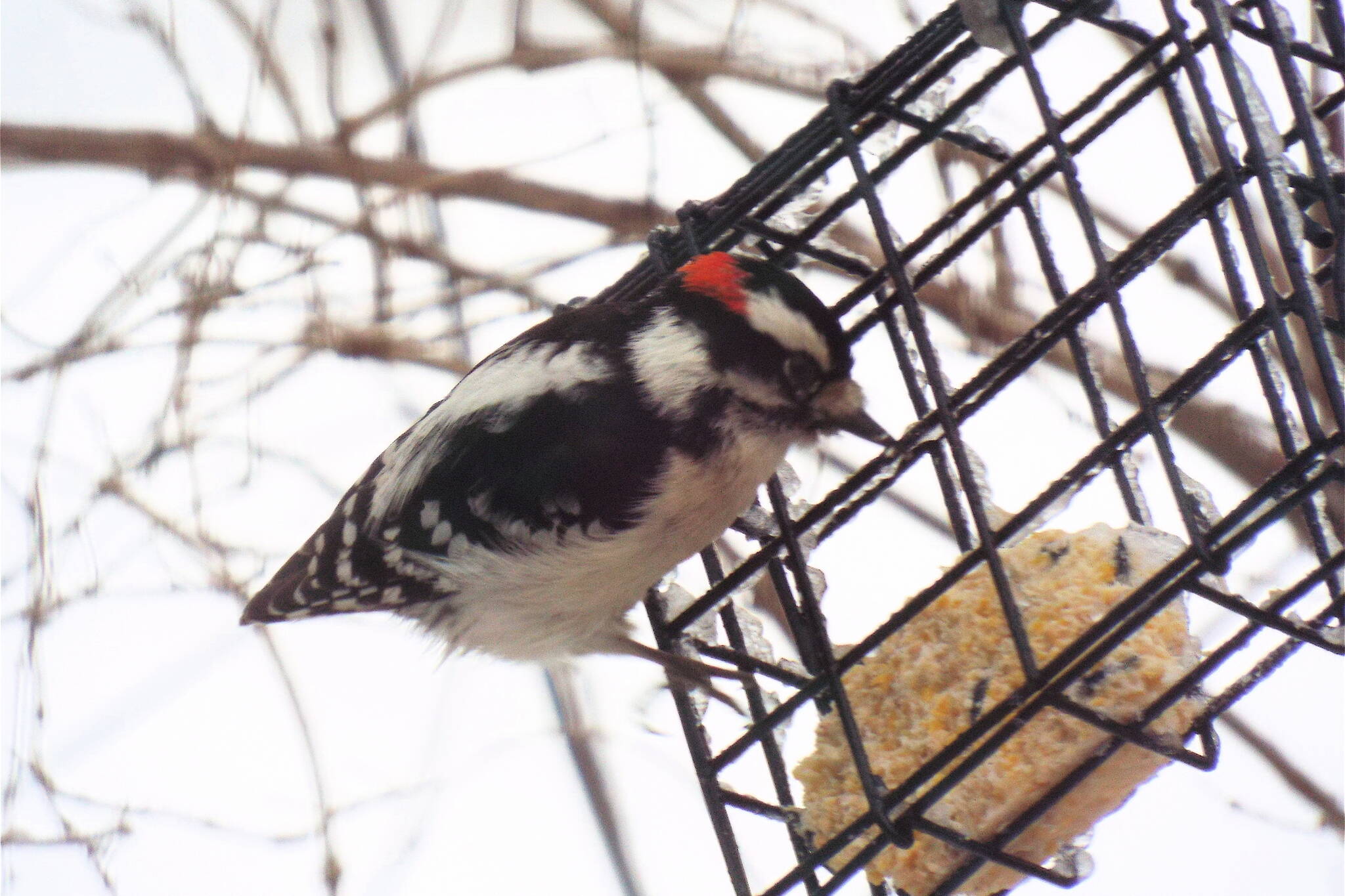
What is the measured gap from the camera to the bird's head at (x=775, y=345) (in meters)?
1.69

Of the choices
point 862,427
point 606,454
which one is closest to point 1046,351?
point 862,427

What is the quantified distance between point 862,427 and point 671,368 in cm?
26

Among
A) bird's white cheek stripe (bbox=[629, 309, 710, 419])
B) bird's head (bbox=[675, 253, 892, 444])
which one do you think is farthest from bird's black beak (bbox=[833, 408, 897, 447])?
bird's white cheek stripe (bbox=[629, 309, 710, 419])

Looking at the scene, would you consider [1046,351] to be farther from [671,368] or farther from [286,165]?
[286,165]

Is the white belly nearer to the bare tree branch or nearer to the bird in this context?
the bird

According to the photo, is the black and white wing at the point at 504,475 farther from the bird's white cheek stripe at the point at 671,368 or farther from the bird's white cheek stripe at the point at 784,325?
the bird's white cheek stripe at the point at 784,325

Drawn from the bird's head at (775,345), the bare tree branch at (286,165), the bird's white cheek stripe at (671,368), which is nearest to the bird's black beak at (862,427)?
the bird's head at (775,345)

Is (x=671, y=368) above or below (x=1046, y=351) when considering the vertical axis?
above

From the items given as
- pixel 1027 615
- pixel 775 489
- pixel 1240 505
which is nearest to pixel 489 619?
pixel 775 489

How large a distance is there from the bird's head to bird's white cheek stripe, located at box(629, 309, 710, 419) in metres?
0.02

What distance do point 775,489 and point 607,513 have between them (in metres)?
0.23

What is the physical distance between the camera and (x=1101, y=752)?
1481 millimetres

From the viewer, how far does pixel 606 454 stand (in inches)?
69.7

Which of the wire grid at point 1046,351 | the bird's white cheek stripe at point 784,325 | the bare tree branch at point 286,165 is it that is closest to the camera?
the wire grid at point 1046,351
